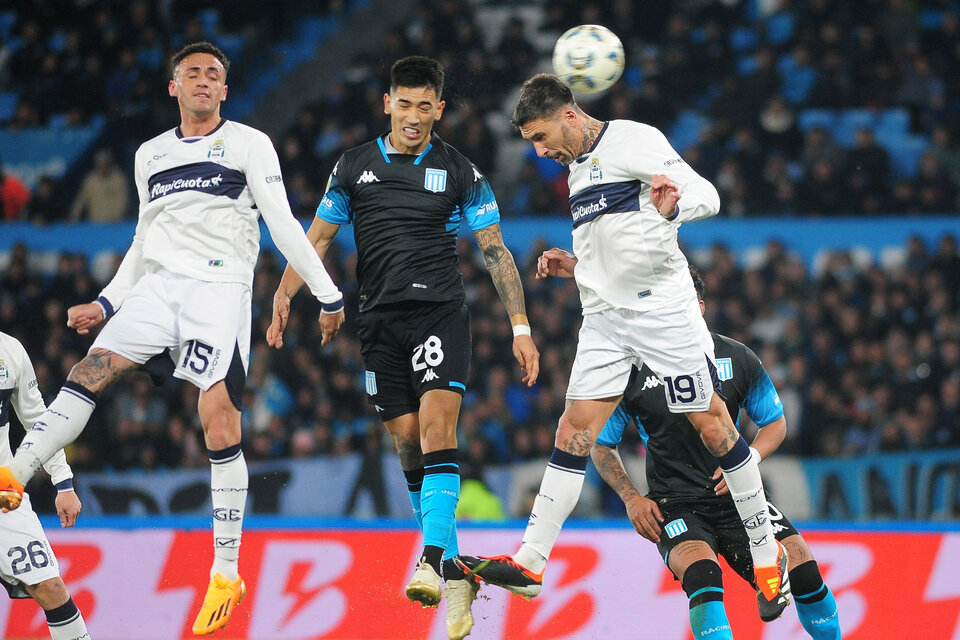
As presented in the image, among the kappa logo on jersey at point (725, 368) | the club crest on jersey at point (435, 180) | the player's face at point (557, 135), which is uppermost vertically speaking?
the player's face at point (557, 135)

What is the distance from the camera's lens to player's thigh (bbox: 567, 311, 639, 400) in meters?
6.30

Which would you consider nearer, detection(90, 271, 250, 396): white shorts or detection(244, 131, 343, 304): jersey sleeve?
detection(90, 271, 250, 396): white shorts

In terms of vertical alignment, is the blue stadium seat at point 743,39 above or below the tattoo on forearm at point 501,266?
above

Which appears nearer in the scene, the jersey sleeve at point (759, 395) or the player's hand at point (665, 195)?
the player's hand at point (665, 195)

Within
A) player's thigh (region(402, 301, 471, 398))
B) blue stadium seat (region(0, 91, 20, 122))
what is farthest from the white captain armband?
blue stadium seat (region(0, 91, 20, 122))

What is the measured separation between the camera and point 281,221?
6.30 metres

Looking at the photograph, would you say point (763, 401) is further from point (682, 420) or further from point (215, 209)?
point (215, 209)

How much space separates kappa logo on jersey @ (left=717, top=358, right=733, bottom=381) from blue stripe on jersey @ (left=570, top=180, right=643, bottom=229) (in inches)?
46.1

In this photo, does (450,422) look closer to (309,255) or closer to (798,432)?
(309,255)

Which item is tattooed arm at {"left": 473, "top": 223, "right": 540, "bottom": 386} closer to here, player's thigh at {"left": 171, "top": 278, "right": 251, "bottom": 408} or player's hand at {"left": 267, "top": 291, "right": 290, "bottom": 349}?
player's hand at {"left": 267, "top": 291, "right": 290, "bottom": 349}

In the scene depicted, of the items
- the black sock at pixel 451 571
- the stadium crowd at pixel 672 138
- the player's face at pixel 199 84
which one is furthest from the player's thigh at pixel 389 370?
the stadium crowd at pixel 672 138

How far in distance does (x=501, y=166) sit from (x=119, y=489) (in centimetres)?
621

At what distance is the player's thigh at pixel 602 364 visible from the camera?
630cm

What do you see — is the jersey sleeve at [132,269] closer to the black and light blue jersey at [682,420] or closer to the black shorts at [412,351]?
the black shorts at [412,351]
